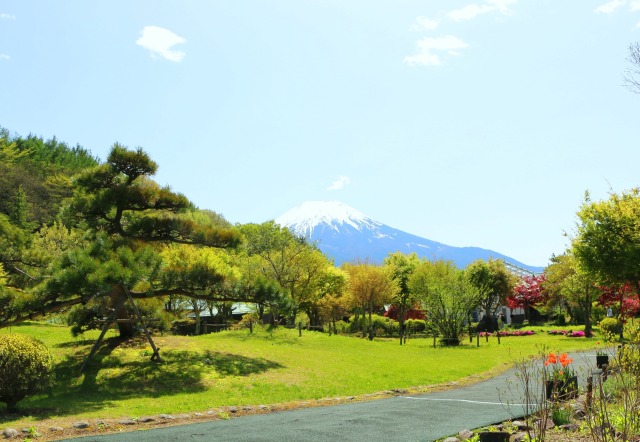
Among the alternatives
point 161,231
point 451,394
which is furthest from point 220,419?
point 161,231

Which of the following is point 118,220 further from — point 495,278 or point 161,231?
point 495,278

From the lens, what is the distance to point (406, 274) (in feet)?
172

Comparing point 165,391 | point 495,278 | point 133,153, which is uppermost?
point 133,153

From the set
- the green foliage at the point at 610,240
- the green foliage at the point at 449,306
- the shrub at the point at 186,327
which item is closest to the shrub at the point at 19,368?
the green foliage at the point at 610,240

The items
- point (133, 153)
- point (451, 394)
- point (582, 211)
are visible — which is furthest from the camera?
point (582, 211)

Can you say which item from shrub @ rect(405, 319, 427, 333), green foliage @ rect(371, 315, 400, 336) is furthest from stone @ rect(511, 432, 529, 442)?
shrub @ rect(405, 319, 427, 333)

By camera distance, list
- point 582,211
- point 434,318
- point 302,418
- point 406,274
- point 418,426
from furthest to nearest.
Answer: point 406,274 → point 434,318 → point 582,211 → point 302,418 → point 418,426

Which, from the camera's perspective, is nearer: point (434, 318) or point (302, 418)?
point (302, 418)

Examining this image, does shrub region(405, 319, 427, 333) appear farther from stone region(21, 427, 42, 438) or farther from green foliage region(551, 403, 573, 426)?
stone region(21, 427, 42, 438)

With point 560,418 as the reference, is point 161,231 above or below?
above

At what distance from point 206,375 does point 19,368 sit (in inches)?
252

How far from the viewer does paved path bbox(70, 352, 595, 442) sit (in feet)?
28.9

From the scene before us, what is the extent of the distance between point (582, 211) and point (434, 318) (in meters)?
14.0

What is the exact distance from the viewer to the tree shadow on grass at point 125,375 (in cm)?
1262
